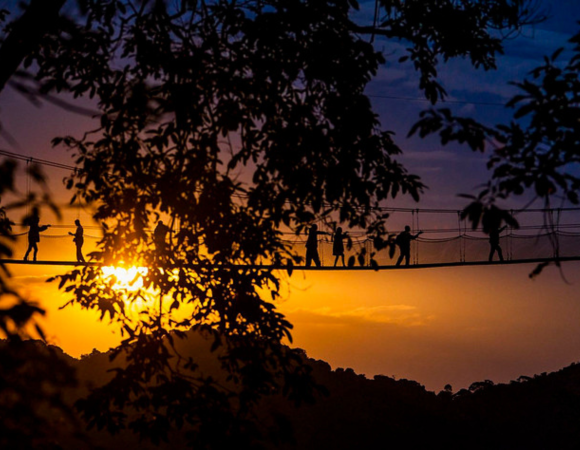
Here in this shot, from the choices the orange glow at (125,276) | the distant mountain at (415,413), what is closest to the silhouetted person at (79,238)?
the distant mountain at (415,413)

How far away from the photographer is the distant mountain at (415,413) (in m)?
18.2

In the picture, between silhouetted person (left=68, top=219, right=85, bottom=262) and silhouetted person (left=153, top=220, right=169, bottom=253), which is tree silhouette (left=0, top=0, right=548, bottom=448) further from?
silhouetted person (left=68, top=219, right=85, bottom=262)

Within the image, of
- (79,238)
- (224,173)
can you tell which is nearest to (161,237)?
(224,173)

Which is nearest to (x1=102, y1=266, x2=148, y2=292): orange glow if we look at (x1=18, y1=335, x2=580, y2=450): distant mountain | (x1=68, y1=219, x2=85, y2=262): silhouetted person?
(x1=68, y1=219, x2=85, y2=262): silhouetted person

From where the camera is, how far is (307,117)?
4.71 meters

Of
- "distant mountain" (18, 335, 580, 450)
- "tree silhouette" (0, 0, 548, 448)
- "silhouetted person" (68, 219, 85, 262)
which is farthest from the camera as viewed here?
"distant mountain" (18, 335, 580, 450)

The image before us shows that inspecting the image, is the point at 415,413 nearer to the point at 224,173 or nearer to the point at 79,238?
the point at 79,238

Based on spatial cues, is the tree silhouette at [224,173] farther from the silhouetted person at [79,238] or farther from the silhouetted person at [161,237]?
the silhouetted person at [79,238]

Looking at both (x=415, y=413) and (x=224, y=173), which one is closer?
(x=224, y=173)

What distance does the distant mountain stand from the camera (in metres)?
18.2

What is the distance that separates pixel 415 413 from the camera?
787 inches

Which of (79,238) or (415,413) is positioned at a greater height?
(79,238)

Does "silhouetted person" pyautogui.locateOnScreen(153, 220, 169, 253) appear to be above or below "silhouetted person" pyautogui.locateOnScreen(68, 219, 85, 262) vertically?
below

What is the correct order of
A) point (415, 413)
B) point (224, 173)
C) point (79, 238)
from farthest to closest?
point (415, 413), point (79, 238), point (224, 173)
